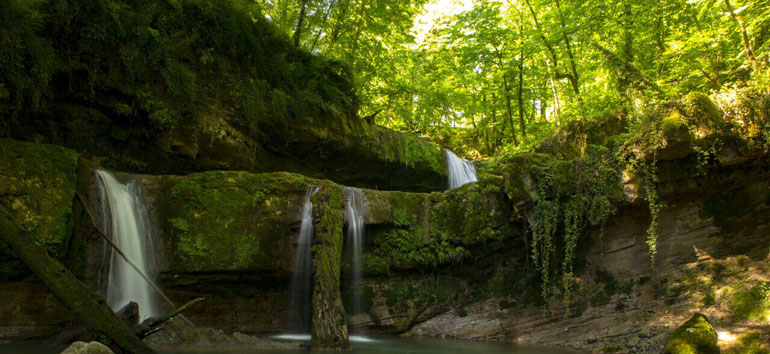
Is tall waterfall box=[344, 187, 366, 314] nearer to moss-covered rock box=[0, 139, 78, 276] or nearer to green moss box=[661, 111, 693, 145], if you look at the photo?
moss-covered rock box=[0, 139, 78, 276]

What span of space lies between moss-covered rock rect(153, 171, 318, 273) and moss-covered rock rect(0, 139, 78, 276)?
5.26 feet

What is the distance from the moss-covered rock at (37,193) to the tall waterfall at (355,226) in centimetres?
504

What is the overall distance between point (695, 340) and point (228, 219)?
8.31 m

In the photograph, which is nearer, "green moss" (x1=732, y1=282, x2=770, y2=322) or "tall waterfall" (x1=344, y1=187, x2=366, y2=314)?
"green moss" (x1=732, y1=282, x2=770, y2=322)

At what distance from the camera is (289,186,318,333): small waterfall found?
9.01 m

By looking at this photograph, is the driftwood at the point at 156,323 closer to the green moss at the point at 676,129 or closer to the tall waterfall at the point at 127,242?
the tall waterfall at the point at 127,242

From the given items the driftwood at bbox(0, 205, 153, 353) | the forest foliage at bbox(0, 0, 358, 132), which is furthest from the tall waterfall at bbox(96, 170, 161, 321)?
the driftwood at bbox(0, 205, 153, 353)

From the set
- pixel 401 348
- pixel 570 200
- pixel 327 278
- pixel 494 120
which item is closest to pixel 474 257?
pixel 570 200

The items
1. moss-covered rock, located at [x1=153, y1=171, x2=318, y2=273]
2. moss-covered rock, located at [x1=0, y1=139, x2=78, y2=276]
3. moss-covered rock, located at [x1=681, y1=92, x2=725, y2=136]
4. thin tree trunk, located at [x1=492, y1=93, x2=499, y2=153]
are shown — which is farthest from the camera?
thin tree trunk, located at [x1=492, y1=93, x2=499, y2=153]

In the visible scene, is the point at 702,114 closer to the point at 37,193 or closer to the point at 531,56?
the point at 531,56

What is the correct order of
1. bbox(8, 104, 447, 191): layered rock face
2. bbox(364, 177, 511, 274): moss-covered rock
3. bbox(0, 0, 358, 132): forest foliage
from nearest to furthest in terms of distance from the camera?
1. bbox(0, 0, 358, 132): forest foliage
2. bbox(8, 104, 447, 191): layered rock face
3. bbox(364, 177, 511, 274): moss-covered rock

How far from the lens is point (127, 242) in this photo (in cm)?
772

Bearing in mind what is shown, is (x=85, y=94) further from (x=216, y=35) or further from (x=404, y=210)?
(x=404, y=210)

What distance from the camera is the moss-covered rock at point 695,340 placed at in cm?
646
